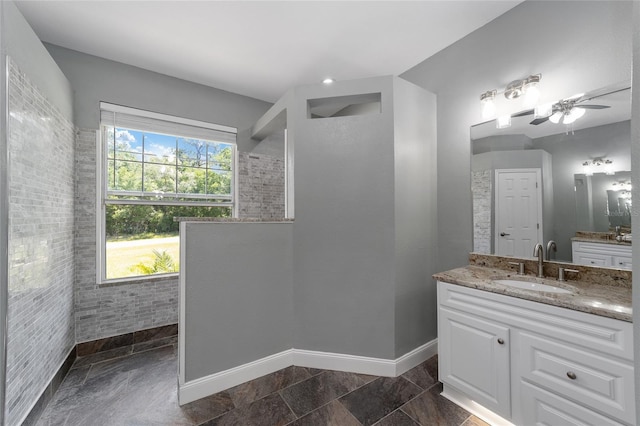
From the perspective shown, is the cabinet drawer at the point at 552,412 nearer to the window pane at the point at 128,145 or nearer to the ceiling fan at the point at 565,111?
the ceiling fan at the point at 565,111

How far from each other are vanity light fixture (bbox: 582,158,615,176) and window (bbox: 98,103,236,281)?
3374 millimetres

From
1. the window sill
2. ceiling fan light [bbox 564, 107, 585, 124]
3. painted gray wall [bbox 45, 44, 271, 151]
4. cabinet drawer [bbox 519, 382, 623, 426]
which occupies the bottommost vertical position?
cabinet drawer [bbox 519, 382, 623, 426]

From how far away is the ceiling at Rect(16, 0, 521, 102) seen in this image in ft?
6.37

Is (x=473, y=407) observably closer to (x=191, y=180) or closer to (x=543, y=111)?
(x=543, y=111)

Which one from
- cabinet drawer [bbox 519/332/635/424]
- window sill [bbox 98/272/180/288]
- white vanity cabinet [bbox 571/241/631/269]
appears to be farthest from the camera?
window sill [bbox 98/272/180/288]

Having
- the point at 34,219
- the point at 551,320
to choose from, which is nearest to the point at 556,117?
the point at 551,320

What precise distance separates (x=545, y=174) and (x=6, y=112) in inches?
133

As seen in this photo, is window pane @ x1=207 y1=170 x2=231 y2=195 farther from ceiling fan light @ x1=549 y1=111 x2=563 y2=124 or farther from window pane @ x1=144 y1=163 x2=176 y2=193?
ceiling fan light @ x1=549 y1=111 x2=563 y2=124

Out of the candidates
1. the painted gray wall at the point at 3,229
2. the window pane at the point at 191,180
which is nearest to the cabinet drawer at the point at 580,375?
the painted gray wall at the point at 3,229

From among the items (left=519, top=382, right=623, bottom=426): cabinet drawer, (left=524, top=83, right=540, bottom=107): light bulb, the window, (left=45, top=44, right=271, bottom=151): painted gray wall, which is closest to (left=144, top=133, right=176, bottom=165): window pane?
Result: the window

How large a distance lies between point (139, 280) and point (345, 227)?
2317 millimetres

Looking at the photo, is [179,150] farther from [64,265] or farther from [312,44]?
[312,44]

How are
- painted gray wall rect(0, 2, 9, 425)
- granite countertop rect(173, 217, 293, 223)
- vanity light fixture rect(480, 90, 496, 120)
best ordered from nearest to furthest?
painted gray wall rect(0, 2, 9, 425) → granite countertop rect(173, 217, 293, 223) → vanity light fixture rect(480, 90, 496, 120)

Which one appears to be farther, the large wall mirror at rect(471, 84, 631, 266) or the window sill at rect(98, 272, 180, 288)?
the window sill at rect(98, 272, 180, 288)
